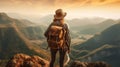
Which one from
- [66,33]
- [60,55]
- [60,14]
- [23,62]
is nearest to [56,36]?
[66,33]

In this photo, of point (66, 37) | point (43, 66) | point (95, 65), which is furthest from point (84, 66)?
point (66, 37)

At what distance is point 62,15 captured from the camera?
15508 mm

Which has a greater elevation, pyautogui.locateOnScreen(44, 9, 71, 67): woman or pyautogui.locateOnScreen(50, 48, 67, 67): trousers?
pyautogui.locateOnScreen(44, 9, 71, 67): woman

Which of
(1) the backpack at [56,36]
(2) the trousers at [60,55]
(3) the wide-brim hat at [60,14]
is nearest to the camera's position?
(1) the backpack at [56,36]

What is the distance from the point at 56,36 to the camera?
1477 centimetres

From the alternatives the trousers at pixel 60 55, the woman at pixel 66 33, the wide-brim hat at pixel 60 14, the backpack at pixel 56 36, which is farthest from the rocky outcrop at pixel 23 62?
the wide-brim hat at pixel 60 14

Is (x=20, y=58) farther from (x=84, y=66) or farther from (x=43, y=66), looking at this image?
(x=84, y=66)

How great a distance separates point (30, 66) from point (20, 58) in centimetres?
107

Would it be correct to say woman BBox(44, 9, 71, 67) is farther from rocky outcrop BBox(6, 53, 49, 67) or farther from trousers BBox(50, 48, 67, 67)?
rocky outcrop BBox(6, 53, 49, 67)

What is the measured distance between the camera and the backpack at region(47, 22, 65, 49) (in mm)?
14719

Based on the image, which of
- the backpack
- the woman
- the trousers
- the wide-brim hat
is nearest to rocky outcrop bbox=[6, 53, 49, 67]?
the trousers

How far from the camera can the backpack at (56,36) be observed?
48.3ft

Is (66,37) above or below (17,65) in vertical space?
above

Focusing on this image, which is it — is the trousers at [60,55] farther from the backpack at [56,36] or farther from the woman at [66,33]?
the backpack at [56,36]
